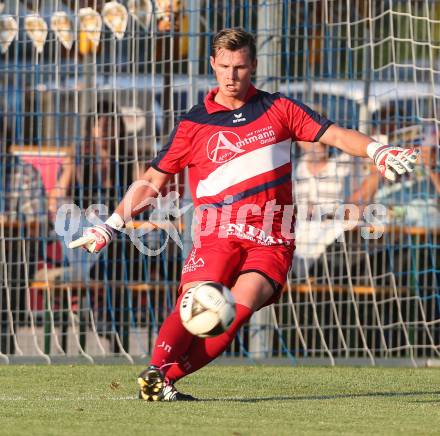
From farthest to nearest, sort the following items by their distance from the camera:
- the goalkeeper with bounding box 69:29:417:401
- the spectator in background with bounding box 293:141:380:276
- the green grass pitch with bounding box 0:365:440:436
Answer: the spectator in background with bounding box 293:141:380:276 < the goalkeeper with bounding box 69:29:417:401 < the green grass pitch with bounding box 0:365:440:436

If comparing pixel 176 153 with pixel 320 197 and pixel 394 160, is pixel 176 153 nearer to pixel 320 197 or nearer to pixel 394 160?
pixel 394 160

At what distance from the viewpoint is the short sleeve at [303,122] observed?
719 centimetres

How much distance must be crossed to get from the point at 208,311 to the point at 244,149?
111cm

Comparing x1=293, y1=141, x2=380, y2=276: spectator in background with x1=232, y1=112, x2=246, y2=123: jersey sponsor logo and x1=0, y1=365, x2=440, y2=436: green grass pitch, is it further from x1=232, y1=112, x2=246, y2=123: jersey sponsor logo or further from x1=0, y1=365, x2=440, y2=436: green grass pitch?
x1=232, y1=112, x2=246, y2=123: jersey sponsor logo

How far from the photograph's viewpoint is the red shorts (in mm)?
6941

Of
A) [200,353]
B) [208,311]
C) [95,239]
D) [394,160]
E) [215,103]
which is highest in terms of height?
[215,103]

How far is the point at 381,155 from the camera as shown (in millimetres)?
6672

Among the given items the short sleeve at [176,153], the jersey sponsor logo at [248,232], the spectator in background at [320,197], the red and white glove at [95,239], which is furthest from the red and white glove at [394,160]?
the spectator in background at [320,197]

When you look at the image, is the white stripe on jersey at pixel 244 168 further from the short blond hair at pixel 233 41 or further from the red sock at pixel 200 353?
the red sock at pixel 200 353

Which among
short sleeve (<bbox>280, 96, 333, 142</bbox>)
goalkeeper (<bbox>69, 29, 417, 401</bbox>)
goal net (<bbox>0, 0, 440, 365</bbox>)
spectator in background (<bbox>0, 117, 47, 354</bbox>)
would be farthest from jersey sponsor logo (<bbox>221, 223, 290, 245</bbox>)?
spectator in background (<bbox>0, 117, 47, 354</bbox>)

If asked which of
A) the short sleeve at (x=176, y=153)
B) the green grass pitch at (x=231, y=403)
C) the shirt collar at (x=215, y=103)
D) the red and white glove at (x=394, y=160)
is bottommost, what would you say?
the green grass pitch at (x=231, y=403)

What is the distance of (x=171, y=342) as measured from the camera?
6879mm

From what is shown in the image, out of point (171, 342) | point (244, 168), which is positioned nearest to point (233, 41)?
point (244, 168)

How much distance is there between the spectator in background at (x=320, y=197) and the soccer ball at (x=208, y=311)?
15.2 ft
